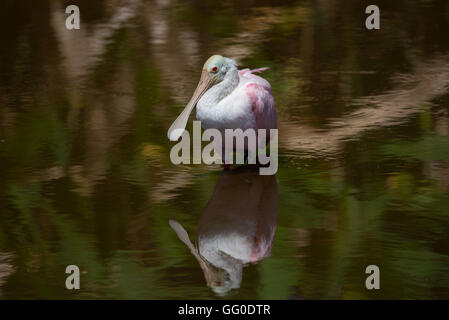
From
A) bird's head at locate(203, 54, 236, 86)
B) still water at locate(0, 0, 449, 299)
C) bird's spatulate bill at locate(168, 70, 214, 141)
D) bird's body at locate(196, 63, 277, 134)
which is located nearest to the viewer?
still water at locate(0, 0, 449, 299)

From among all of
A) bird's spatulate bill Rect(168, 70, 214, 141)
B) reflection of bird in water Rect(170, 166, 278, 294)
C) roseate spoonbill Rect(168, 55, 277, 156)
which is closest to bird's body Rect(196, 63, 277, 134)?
roseate spoonbill Rect(168, 55, 277, 156)

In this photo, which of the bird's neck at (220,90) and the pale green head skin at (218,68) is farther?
the pale green head skin at (218,68)

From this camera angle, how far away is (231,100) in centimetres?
668

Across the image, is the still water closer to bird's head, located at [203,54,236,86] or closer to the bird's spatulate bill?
the bird's spatulate bill

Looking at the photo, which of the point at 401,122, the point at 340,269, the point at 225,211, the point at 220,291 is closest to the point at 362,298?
the point at 340,269

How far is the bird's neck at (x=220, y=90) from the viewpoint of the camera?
668 centimetres

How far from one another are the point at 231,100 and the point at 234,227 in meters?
1.01

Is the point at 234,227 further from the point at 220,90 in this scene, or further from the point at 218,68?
the point at 218,68

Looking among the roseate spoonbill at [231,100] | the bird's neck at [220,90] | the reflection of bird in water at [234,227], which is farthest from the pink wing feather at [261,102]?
the reflection of bird in water at [234,227]

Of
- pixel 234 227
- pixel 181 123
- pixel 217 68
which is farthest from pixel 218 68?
pixel 234 227

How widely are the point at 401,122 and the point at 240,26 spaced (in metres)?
3.25

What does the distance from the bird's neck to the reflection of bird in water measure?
0.59m

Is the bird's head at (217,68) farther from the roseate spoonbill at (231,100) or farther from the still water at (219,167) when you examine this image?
the still water at (219,167)

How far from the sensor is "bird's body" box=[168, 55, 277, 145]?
21.8 ft
